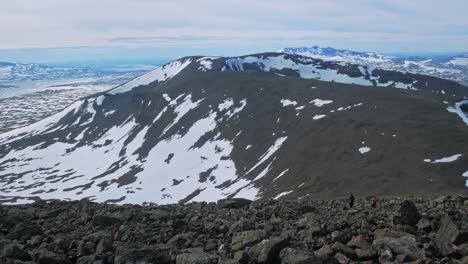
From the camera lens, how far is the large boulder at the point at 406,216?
1377cm

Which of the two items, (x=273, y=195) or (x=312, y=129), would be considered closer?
(x=273, y=195)

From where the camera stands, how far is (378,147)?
3206 inches

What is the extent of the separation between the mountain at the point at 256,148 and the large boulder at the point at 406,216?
131 ft

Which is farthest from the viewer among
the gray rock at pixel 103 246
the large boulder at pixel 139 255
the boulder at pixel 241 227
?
the boulder at pixel 241 227

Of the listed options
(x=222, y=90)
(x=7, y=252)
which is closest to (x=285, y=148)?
(x=222, y=90)

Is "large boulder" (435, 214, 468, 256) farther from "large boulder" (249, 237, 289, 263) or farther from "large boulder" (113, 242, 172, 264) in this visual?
"large boulder" (113, 242, 172, 264)

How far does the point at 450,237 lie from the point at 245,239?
580 cm

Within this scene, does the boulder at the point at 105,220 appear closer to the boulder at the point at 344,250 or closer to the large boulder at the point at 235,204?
the large boulder at the point at 235,204

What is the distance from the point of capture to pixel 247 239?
1226cm

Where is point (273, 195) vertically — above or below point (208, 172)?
above

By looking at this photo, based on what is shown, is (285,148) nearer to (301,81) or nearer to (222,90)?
(301,81)

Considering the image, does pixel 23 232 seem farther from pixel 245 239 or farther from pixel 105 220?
pixel 245 239

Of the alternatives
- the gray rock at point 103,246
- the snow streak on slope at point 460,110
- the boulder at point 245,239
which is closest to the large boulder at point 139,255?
the gray rock at point 103,246

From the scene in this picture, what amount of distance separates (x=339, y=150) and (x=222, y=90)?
98.7m
